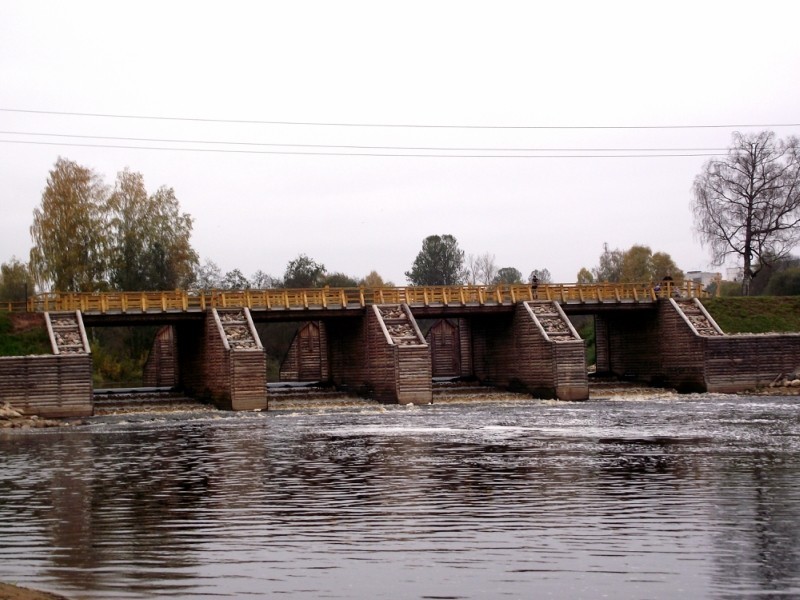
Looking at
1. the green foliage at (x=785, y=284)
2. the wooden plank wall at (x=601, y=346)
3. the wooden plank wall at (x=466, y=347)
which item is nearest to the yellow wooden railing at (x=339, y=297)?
the wooden plank wall at (x=601, y=346)

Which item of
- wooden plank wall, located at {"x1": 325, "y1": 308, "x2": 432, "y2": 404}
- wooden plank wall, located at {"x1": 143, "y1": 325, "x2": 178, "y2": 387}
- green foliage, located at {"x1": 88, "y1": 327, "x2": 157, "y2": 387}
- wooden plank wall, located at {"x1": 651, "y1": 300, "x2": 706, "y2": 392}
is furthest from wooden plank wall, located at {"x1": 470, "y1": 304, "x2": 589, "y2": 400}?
green foliage, located at {"x1": 88, "y1": 327, "x2": 157, "y2": 387}

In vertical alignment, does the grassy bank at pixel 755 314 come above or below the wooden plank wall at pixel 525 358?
above

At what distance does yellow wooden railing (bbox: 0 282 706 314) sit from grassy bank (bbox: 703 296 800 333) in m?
1.55

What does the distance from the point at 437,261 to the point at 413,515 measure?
115 meters

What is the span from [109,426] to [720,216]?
4184cm

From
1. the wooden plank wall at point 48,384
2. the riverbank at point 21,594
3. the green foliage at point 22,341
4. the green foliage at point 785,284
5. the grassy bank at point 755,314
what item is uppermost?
the green foliage at point 785,284

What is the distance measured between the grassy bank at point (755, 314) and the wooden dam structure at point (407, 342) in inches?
72.2

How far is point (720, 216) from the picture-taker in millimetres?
64438

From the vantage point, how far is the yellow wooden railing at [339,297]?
45.5 m

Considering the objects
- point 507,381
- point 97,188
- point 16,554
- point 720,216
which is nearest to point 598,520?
point 16,554

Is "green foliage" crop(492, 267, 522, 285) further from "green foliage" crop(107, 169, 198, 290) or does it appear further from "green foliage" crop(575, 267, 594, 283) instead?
"green foliage" crop(107, 169, 198, 290)

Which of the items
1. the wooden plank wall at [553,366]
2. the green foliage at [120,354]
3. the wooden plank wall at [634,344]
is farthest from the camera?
the green foliage at [120,354]

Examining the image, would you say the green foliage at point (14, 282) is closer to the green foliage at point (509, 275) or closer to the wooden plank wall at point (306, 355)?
the wooden plank wall at point (306, 355)

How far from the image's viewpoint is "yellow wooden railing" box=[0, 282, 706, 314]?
149 feet
